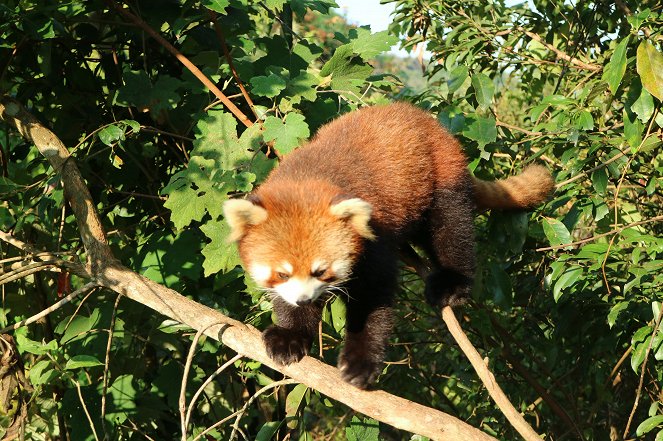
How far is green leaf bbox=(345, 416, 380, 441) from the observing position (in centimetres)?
338

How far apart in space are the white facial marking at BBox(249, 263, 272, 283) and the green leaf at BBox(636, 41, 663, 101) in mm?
1829

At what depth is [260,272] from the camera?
11.1 feet

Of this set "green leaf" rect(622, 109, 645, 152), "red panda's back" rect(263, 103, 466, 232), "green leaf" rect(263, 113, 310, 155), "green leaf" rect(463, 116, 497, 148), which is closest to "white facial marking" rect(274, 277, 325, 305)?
"red panda's back" rect(263, 103, 466, 232)

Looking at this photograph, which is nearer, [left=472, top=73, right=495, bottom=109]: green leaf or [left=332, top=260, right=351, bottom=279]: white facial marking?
[left=332, top=260, right=351, bottom=279]: white facial marking

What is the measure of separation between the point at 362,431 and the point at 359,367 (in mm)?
320

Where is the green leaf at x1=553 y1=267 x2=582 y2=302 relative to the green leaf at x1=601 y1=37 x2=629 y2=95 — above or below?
below

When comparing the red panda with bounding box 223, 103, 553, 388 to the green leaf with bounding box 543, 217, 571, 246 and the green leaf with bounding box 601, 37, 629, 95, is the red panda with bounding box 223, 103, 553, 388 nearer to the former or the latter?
the green leaf with bounding box 543, 217, 571, 246

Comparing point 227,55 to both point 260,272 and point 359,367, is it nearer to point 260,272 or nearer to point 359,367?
point 260,272

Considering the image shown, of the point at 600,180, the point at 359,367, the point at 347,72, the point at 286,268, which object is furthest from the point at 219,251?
the point at 600,180

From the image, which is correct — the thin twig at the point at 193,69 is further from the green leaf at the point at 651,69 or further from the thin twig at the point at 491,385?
the green leaf at the point at 651,69

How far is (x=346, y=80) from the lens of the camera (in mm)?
3855

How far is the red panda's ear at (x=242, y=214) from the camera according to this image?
321 centimetres

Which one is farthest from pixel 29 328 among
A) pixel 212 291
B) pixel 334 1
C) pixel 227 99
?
pixel 334 1

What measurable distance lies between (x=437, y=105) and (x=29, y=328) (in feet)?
8.97
